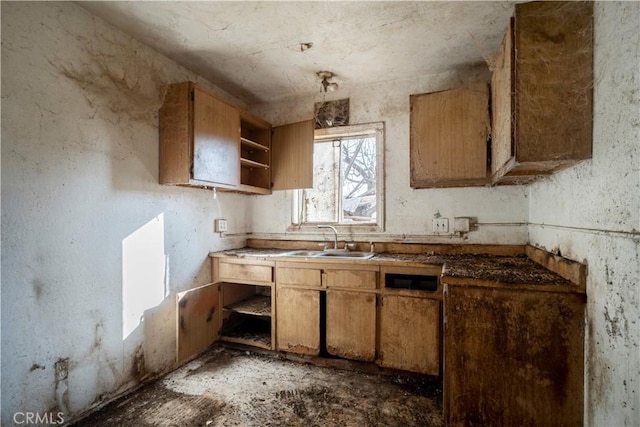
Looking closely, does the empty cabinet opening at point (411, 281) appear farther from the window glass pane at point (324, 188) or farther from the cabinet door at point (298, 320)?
the window glass pane at point (324, 188)

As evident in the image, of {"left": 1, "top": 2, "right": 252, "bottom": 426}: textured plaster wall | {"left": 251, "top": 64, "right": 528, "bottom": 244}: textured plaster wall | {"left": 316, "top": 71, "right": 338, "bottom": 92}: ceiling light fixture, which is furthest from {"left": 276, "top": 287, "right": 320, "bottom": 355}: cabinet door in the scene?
{"left": 316, "top": 71, "right": 338, "bottom": 92}: ceiling light fixture

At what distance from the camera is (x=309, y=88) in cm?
281

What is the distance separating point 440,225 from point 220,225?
1976 millimetres

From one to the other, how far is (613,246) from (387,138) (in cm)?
191

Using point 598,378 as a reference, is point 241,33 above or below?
above

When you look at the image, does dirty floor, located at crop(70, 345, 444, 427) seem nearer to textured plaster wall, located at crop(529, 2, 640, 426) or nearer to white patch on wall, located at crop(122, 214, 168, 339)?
white patch on wall, located at crop(122, 214, 168, 339)

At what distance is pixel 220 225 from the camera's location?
2738 mm

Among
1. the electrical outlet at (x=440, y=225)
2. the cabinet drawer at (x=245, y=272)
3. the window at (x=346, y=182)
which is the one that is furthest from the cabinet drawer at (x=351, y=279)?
the electrical outlet at (x=440, y=225)

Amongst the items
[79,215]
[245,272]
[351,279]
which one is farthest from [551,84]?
[79,215]

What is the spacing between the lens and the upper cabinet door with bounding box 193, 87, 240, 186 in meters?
2.08

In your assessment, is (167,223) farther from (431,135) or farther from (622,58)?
(622,58)

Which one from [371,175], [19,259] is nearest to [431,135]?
[371,175]

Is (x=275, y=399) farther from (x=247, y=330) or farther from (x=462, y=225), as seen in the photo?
(x=462, y=225)

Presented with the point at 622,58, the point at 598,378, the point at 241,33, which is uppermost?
the point at 241,33
